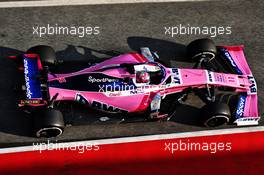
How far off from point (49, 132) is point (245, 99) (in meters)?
5.26

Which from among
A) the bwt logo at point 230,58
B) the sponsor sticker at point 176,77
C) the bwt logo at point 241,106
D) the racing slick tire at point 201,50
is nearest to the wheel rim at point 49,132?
the sponsor sticker at point 176,77

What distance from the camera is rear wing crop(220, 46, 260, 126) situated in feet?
43.1

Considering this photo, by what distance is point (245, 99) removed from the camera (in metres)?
13.3

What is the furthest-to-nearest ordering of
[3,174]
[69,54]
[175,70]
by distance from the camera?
[69,54], [175,70], [3,174]

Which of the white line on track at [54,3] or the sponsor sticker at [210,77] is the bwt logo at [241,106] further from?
the white line on track at [54,3]

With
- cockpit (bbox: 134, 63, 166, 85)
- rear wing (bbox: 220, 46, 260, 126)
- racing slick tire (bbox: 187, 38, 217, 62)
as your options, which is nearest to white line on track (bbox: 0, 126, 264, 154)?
rear wing (bbox: 220, 46, 260, 126)

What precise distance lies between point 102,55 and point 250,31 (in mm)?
4798

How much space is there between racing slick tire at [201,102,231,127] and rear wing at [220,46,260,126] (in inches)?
18.4

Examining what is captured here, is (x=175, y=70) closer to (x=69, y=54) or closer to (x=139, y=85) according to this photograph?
(x=139, y=85)

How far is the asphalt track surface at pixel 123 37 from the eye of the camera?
43.3ft

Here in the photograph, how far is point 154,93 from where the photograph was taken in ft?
41.7

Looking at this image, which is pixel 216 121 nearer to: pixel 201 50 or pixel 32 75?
pixel 201 50

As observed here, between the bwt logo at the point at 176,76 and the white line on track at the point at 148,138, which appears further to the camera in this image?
the bwt logo at the point at 176,76

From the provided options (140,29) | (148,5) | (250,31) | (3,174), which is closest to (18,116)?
(3,174)
